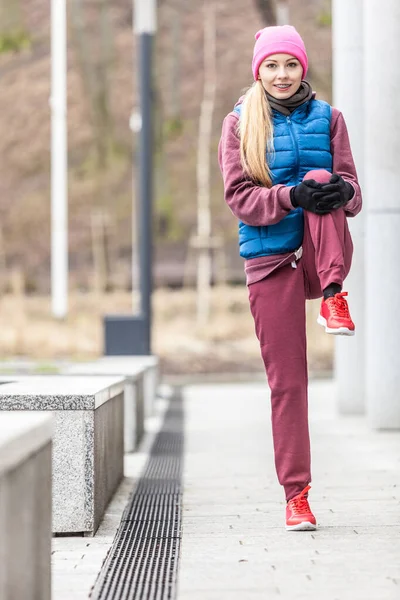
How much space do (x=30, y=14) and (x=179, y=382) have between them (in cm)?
1371

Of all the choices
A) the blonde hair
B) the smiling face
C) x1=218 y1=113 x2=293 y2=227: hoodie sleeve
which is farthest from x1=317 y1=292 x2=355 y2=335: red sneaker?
the smiling face

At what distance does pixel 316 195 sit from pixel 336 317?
47 centimetres

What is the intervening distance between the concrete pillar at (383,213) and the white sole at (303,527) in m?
4.26

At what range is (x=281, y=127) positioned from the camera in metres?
5.23

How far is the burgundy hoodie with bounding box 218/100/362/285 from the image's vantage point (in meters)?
5.05

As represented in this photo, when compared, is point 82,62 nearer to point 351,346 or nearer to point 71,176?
point 71,176

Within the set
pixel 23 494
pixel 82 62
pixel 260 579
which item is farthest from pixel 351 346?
pixel 82 62

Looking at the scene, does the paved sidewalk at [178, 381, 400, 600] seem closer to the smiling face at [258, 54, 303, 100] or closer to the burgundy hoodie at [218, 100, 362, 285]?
the burgundy hoodie at [218, 100, 362, 285]

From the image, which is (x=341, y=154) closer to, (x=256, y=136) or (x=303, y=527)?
(x=256, y=136)

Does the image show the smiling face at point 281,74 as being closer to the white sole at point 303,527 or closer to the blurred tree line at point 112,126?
the white sole at point 303,527

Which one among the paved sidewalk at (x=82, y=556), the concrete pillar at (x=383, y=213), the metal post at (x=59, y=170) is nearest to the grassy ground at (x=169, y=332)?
the metal post at (x=59, y=170)

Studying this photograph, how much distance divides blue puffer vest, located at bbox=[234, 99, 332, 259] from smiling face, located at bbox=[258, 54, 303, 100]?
0.09 meters

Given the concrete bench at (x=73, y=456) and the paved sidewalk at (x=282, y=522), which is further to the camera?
the concrete bench at (x=73, y=456)

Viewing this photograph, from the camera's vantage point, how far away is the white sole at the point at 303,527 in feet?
17.2
